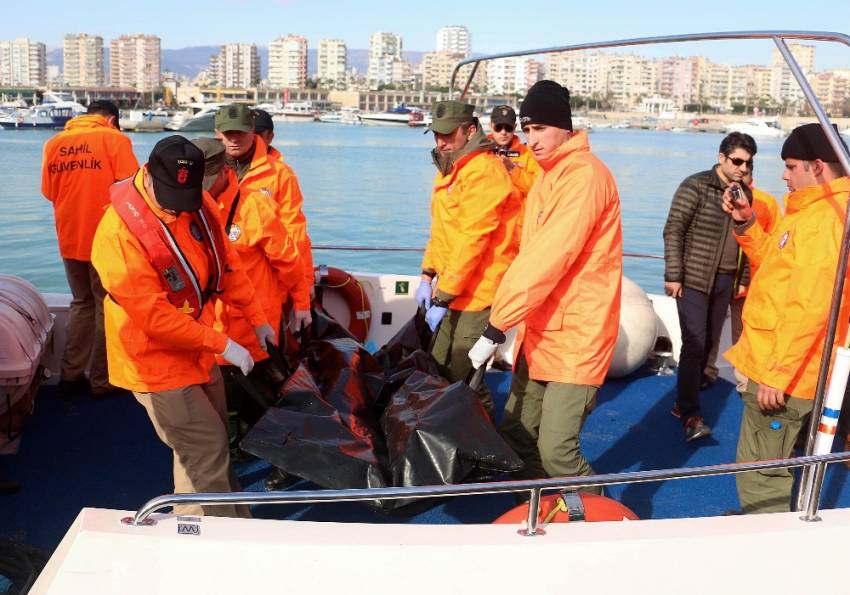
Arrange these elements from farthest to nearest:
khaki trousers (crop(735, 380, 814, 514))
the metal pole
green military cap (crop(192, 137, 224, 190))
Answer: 1. green military cap (crop(192, 137, 224, 190))
2. khaki trousers (crop(735, 380, 814, 514))
3. the metal pole

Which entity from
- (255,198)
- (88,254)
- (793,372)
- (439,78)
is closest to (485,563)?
(793,372)

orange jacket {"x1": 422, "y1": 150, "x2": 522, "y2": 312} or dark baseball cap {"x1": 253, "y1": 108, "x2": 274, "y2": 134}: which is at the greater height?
dark baseball cap {"x1": 253, "y1": 108, "x2": 274, "y2": 134}

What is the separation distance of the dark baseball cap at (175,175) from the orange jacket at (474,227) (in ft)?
4.97

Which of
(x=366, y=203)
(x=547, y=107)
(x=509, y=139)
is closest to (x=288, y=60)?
(x=366, y=203)

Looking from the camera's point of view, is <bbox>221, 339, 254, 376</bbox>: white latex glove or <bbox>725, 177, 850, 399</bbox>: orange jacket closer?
<bbox>725, 177, 850, 399</bbox>: orange jacket

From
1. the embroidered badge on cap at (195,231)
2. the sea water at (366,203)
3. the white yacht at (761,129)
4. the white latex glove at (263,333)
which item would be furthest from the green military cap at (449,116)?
the white yacht at (761,129)

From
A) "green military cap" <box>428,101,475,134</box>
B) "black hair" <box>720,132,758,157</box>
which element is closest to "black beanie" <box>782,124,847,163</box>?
"black hair" <box>720,132,758,157</box>

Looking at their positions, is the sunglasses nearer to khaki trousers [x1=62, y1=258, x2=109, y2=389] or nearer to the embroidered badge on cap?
the embroidered badge on cap

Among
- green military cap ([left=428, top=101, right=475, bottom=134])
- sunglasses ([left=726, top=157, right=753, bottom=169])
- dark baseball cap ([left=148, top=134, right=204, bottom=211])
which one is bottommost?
dark baseball cap ([left=148, top=134, right=204, bottom=211])

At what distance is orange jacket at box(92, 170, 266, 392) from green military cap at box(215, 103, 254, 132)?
1.20 metres

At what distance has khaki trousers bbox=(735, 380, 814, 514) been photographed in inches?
113

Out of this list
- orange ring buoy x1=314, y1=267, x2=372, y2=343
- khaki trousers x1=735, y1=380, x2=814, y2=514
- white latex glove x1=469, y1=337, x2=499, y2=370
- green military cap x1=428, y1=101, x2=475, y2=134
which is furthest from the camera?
orange ring buoy x1=314, y1=267, x2=372, y2=343

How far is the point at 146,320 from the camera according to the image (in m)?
2.61

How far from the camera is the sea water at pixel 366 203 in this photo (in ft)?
53.2
